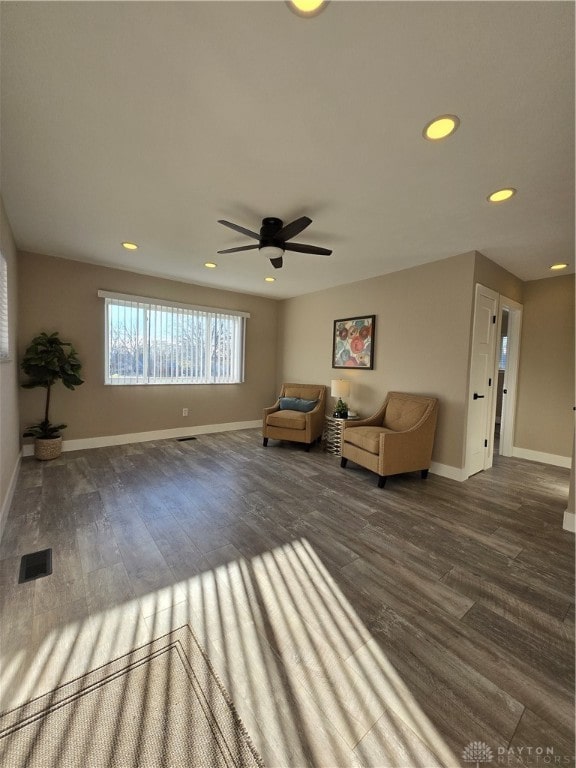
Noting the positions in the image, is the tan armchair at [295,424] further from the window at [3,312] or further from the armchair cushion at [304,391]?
the window at [3,312]

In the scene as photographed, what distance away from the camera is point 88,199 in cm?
244

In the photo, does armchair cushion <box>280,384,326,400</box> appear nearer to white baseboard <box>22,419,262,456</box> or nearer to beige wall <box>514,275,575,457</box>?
white baseboard <box>22,419,262,456</box>

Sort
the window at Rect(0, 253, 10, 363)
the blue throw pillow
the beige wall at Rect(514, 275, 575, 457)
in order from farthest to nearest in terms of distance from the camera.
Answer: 1. the blue throw pillow
2. the beige wall at Rect(514, 275, 575, 457)
3. the window at Rect(0, 253, 10, 363)

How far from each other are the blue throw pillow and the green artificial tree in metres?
2.84

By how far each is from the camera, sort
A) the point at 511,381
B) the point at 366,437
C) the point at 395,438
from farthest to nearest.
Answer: the point at 511,381 → the point at 366,437 → the point at 395,438

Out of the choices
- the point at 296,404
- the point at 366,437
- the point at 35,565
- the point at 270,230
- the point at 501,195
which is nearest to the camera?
the point at 35,565

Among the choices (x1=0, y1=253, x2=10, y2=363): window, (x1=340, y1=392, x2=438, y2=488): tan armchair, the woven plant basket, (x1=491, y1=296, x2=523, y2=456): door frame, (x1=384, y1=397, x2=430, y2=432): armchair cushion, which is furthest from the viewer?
(x1=491, y1=296, x2=523, y2=456): door frame

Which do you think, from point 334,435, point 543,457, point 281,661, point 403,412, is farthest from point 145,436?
point 543,457

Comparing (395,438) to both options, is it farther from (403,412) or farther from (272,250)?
(272,250)

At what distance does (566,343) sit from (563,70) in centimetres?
373

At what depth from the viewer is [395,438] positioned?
3127mm

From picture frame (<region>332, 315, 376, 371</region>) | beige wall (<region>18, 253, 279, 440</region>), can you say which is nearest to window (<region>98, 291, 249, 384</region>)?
beige wall (<region>18, 253, 279, 440</region>)

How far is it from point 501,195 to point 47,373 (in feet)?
15.9

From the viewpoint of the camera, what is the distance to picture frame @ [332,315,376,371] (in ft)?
14.2
